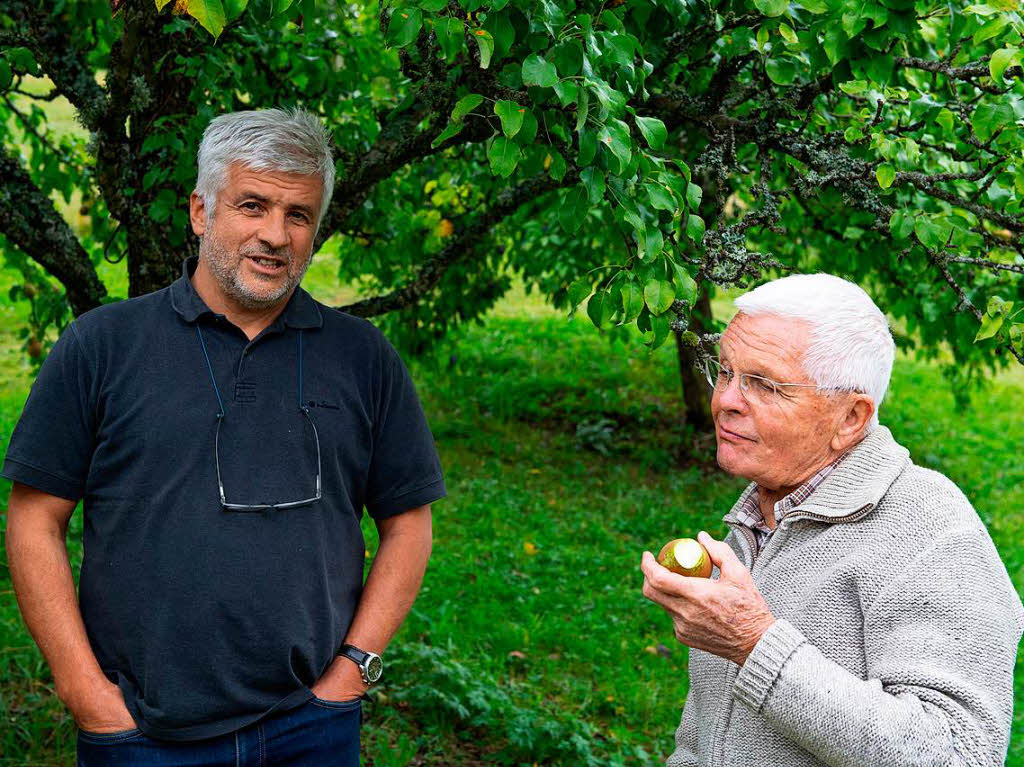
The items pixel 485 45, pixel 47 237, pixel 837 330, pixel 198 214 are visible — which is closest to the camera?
pixel 837 330

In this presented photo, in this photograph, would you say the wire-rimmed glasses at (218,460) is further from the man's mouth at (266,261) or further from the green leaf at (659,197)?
the green leaf at (659,197)

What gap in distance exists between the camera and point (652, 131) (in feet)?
7.20

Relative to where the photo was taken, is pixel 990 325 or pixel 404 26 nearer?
pixel 404 26

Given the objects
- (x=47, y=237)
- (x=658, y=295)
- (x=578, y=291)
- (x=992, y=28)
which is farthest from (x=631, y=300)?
(x=47, y=237)

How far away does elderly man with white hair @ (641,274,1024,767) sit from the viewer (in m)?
1.60

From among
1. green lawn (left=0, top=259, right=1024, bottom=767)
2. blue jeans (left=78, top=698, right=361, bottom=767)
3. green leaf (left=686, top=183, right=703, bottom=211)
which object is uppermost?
green leaf (left=686, top=183, right=703, bottom=211)

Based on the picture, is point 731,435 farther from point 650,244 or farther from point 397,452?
point 397,452

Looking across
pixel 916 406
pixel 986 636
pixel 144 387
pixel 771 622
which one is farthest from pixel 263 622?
pixel 916 406

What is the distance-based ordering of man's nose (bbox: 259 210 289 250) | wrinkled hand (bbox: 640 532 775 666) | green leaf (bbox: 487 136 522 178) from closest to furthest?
1. wrinkled hand (bbox: 640 532 775 666)
2. green leaf (bbox: 487 136 522 178)
3. man's nose (bbox: 259 210 289 250)

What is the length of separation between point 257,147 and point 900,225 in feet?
5.10

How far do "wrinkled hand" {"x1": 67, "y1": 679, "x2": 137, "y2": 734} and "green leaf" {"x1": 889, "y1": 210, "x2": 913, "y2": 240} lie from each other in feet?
6.80

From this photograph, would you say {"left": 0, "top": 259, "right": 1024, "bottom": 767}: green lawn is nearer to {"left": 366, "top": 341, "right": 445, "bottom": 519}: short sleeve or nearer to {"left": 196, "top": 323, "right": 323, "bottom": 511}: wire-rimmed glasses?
{"left": 366, "top": 341, "right": 445, "bottom": 519}: short sleeve

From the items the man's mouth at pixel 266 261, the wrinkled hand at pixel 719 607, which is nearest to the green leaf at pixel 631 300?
the wrinkled hand at pixel 719 607

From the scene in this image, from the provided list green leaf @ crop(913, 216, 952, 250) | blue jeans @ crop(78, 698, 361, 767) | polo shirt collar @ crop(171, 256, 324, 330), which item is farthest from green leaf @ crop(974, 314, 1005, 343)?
blue jeans @ crop(78, 698, 361, 767)
